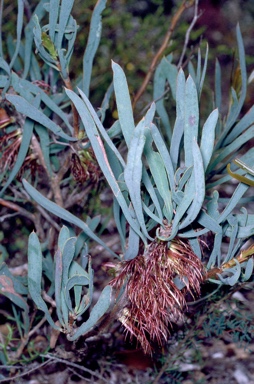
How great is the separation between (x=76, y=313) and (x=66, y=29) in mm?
257

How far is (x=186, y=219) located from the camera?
1.18 ft

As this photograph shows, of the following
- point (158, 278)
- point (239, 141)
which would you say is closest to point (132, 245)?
point (158, 278)

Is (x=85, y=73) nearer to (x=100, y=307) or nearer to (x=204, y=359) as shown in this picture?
(x=100, y=307)

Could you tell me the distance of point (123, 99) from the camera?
0.35 m

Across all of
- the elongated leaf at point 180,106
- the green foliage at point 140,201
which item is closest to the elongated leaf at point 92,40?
the green foliage at point 140,201

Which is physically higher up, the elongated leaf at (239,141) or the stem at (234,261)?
the elongated leaf at (239,141)

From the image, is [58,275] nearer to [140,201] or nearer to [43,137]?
[140,201]

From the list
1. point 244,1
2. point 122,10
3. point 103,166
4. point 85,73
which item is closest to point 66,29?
point 85,73

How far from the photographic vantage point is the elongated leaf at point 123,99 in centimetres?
34

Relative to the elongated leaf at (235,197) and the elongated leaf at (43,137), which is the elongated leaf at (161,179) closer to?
the elongated leaf at (235,197)

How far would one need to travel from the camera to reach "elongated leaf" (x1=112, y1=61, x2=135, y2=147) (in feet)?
1.12

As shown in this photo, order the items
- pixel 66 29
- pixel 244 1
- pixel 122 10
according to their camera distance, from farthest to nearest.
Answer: pixel 244 1
pixel 122 10
pixel 66 29

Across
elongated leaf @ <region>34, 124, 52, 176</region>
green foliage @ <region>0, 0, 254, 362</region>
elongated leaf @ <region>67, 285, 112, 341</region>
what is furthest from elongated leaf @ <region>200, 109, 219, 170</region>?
elongated leaf @ <region>34, 124, 52, 176</region>

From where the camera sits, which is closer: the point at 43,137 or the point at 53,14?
the point at 53,14
